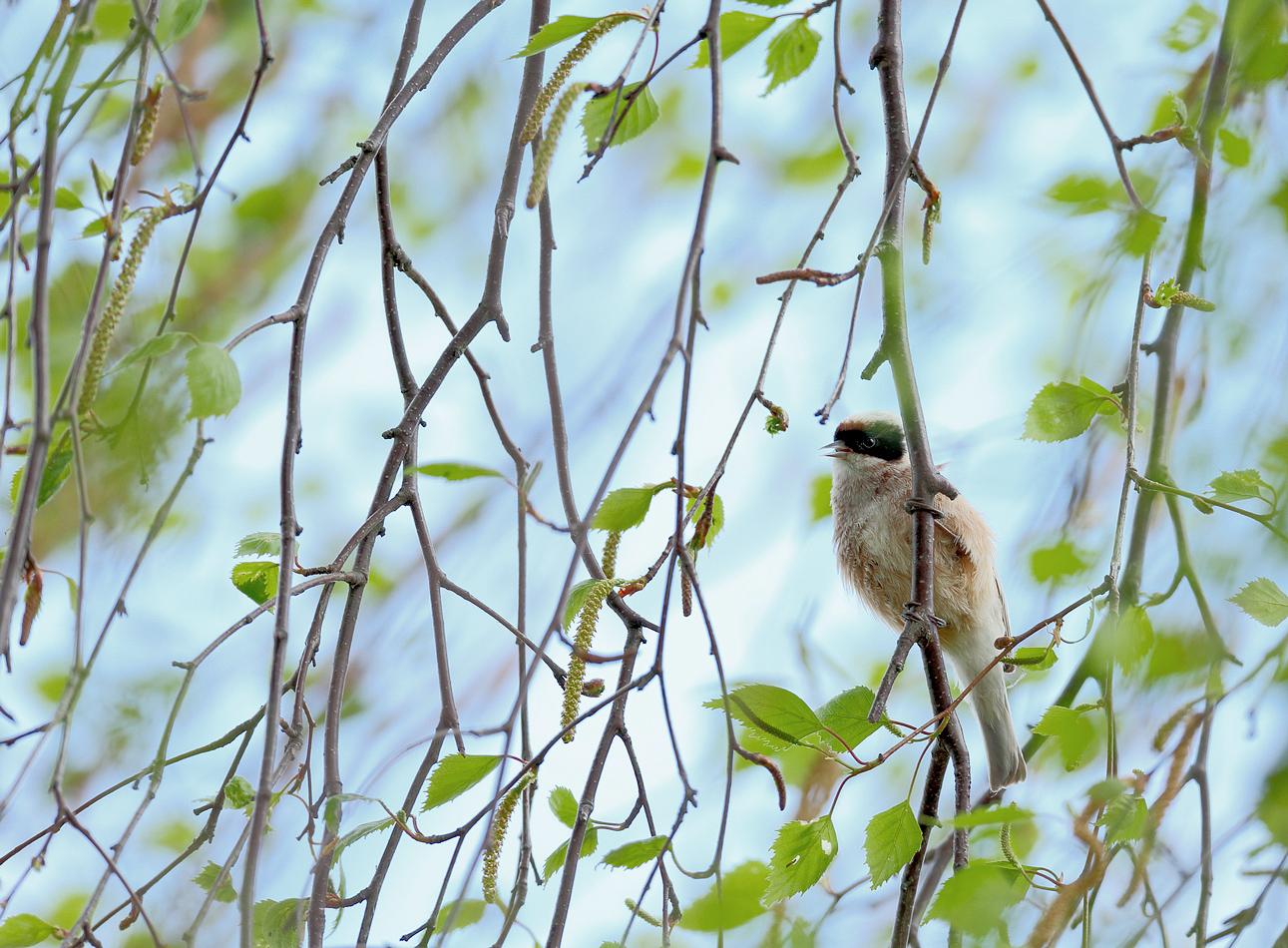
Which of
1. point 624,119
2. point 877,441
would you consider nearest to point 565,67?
point 624,119

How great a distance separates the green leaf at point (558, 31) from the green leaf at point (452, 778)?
35.7 inches

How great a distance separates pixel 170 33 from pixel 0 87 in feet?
1.50

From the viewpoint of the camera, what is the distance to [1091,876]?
115cm

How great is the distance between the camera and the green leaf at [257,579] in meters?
1.62

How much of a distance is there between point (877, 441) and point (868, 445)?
3 centimetres

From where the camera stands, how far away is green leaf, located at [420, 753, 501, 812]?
1.32m

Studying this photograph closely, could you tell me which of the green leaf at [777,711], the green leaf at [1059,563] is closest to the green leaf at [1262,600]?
the green leaf at [1059,563]

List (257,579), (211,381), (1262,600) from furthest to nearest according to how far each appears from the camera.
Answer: (257,579), (1262,600), (211,381)

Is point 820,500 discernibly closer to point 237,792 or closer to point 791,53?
point 791,53

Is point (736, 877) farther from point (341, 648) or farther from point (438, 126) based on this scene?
point (438, 126)

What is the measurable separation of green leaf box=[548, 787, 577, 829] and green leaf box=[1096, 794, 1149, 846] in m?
0.82

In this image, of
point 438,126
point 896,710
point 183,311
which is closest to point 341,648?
point 183,311

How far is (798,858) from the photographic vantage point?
1410 mm

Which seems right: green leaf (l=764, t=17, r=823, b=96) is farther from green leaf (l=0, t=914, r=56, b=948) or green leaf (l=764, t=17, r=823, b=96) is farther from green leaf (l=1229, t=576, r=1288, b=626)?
green leaf (l=0, t=914, r=56, b=948)
